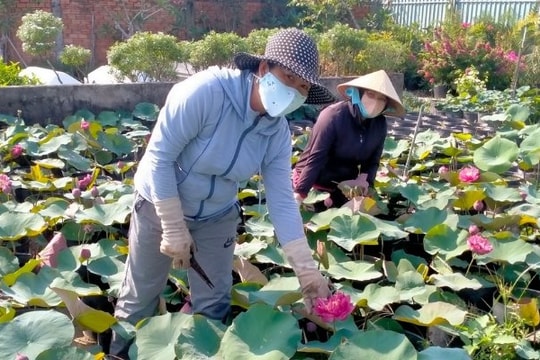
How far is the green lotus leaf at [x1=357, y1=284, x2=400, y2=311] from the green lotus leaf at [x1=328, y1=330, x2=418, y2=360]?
0.47 metres

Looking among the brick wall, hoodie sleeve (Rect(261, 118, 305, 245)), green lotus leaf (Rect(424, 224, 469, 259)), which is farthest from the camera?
the brick wall

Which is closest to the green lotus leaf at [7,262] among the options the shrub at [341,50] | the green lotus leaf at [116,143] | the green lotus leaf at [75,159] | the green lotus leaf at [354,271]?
the green lotus leaf at [354,271]

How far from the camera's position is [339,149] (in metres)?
3.68

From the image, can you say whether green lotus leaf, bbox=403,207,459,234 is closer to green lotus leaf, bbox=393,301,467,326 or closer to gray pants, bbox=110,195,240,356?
green lotus leaf, bbox=393,301,467,326

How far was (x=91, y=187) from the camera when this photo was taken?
4039 millimetres

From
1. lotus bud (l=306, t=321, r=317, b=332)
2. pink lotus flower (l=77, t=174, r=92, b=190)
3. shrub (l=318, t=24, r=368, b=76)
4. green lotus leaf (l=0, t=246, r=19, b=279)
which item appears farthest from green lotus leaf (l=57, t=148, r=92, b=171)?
shrub (l=318, t=24, r=368, b=76)

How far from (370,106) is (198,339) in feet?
5.73

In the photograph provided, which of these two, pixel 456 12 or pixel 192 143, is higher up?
pixel 192 143

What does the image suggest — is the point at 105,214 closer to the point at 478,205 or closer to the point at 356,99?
the point at 356,99

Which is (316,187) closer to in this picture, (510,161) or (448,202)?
(448,202)

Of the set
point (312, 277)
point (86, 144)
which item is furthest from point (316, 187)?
point (86, 144)

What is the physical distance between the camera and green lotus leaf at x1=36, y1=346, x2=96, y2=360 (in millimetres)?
2129

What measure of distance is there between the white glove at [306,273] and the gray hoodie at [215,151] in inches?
1.3

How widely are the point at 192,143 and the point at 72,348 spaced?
719 mm
